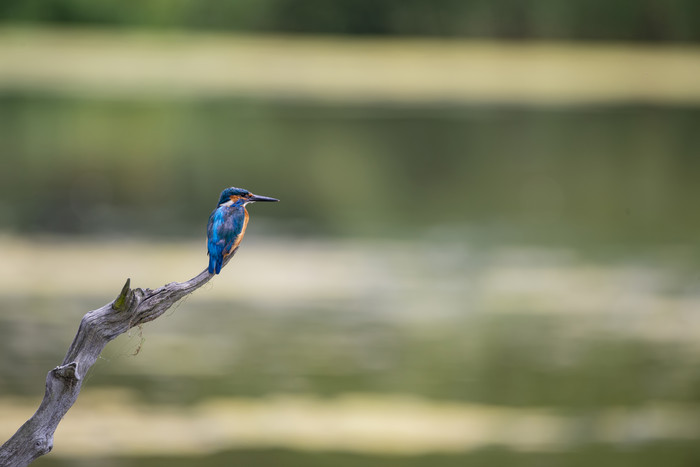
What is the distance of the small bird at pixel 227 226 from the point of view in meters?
2.10

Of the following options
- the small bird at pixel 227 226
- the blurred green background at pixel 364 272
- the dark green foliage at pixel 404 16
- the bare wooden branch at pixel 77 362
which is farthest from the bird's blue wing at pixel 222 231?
the dark green foliage at pixel 404 16

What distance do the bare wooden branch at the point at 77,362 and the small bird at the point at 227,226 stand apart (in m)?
0.14

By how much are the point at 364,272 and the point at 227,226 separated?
7.28 metres

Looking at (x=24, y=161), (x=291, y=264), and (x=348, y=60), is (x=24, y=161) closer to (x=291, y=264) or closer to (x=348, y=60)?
(x=291, y=264)

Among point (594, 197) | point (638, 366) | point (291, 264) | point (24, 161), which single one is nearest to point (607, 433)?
point (638, 366)

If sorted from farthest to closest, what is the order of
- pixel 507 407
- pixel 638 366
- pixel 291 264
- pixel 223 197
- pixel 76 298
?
pixel 291 264 < pixel 76 298 < pixel 638 366 < pixel 507 407 < pixel 223 197

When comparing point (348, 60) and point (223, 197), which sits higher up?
point (348, 60)

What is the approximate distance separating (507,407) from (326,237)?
4.21 meters

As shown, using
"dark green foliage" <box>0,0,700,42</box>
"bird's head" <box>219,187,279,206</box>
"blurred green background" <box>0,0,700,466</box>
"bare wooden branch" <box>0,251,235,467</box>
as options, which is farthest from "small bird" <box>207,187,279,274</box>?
"dark green foliage" <box>0,0,700,42</box>

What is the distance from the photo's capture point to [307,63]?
2888cm

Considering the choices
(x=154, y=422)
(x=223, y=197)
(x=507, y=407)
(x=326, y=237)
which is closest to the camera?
(x=223, y=197)

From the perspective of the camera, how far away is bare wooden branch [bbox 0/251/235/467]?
75.9 inches

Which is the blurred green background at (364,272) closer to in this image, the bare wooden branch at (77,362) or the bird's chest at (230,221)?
the bird's chest at (230,221)

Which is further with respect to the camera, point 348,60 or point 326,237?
point 348,60
